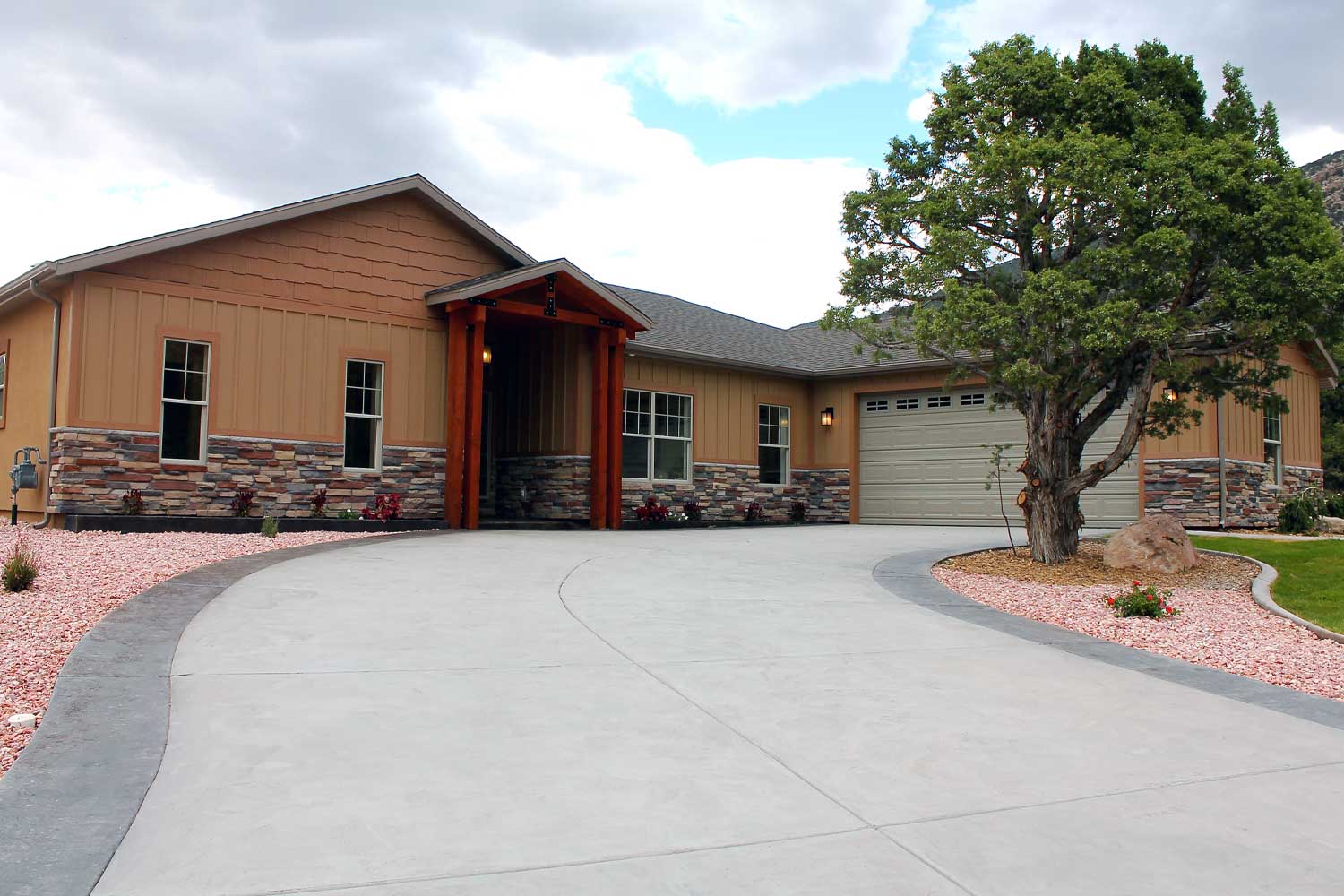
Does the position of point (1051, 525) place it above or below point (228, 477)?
below

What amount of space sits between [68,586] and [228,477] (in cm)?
618

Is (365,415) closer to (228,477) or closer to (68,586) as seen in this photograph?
(228,477)

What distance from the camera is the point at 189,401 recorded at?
41.3 ft

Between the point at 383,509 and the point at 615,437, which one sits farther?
the point at 615,437

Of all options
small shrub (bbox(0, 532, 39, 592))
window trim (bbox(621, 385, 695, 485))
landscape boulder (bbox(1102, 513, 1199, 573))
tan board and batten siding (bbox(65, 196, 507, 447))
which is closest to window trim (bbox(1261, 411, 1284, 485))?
landscape boulder (bbox(1102, 513, 1199, 573))

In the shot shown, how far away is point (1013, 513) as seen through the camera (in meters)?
17.0

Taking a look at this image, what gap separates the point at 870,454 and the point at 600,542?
8.41 meters

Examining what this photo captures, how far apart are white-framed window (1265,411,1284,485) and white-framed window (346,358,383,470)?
1476 centimetres

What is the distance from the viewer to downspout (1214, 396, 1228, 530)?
14.9 meters

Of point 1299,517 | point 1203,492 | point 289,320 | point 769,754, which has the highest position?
point 289,320

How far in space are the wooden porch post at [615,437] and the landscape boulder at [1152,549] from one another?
24.7 feet

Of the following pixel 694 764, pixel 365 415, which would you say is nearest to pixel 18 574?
pixel 694 764

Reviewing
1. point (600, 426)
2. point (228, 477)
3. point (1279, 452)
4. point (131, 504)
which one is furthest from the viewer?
point (1279, 452)

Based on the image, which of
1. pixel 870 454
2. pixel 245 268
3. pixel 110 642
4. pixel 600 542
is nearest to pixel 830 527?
pixel 870 454
